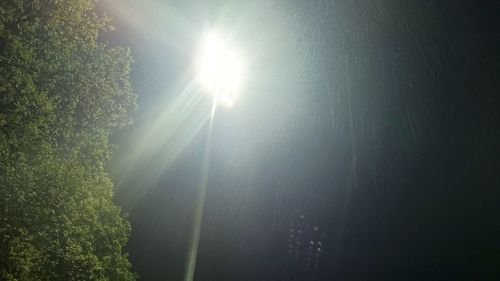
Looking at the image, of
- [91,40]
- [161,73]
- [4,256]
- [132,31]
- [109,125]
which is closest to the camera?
[4,256]

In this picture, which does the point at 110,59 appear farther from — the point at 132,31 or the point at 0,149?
the point at 132,31

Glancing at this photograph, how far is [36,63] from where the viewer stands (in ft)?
26.2

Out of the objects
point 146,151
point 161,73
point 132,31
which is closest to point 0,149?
point 132,31

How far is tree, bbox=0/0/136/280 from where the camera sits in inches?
287

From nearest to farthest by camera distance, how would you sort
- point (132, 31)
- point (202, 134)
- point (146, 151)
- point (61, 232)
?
1. point (61, 232)
2. point (132, 31)
3. point (146, 151)
4. point (202, 134)

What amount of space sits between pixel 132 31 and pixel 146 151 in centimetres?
918

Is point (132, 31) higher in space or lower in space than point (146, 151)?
higher

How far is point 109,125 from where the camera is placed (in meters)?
9.73

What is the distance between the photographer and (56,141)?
848 cm

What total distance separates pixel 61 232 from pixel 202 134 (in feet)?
75.7

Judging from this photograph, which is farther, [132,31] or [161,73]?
[161,73]

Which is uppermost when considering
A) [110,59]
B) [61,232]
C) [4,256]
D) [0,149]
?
[110,59]

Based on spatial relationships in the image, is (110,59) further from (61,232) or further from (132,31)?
(132,31)

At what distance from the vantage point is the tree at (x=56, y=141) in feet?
23.9
